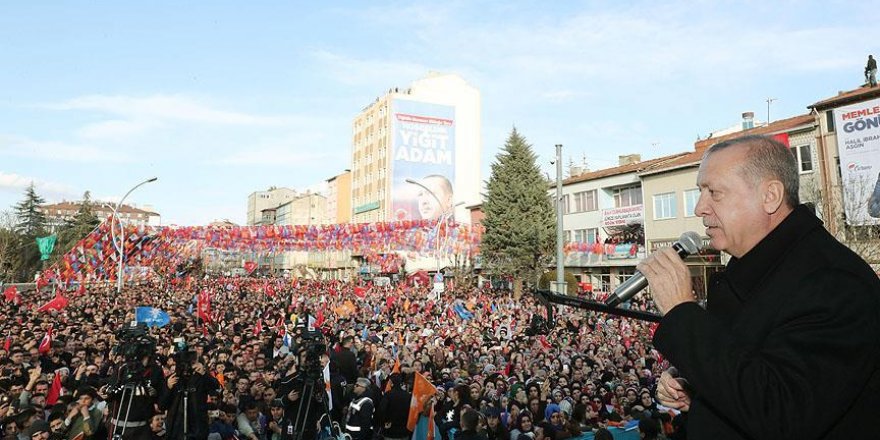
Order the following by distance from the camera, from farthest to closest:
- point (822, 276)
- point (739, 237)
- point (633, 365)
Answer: point (633, 365) < point (739, 237) < point (822, 276)

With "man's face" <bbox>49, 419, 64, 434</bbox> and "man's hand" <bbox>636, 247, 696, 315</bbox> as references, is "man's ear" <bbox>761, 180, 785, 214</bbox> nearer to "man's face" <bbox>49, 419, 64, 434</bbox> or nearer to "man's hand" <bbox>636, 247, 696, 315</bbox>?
→ "man's hand" <bbox>636, 247, 696, 315</bbox>

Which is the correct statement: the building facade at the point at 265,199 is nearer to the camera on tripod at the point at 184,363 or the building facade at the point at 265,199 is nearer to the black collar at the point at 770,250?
the camera on tripod at the point at 184,363

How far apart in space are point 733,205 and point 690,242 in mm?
743

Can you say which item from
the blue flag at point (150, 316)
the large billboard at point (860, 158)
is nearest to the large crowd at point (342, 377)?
the blue flag at point (150, 316)

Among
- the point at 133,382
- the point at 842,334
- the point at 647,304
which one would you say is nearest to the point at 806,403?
the point at 842,334

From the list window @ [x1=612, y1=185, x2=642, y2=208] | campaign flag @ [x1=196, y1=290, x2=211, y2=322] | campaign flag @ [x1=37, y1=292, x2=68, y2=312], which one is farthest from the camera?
window @ [x1=612, y1=185, x2=642, y2=208]

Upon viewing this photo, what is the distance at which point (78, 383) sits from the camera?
960 cm

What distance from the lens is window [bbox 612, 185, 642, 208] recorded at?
129ft

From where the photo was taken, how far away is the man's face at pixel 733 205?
1.76 meters

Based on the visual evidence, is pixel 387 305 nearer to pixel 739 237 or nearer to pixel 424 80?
pixel 739 237

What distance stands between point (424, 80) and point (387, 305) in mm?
58092

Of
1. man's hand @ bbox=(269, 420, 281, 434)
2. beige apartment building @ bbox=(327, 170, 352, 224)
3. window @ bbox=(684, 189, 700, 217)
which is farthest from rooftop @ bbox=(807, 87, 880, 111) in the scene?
beige apartment building @ bbox=(327, 170, 352, 224)

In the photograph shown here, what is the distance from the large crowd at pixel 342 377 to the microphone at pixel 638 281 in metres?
5.26

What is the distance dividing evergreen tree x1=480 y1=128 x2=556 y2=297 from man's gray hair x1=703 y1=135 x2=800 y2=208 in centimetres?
3850
